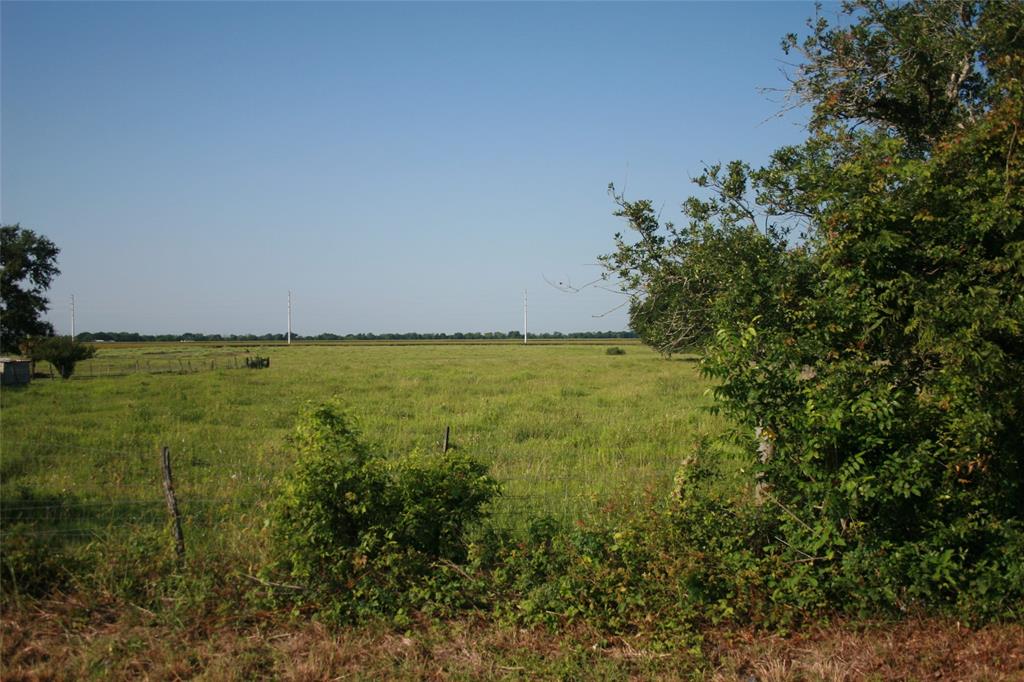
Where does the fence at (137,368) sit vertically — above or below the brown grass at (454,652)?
above

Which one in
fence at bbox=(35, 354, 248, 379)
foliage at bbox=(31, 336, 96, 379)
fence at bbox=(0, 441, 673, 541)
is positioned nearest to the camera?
fence at bbox=(0, 441, 673, 541)

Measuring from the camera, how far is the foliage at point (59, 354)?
104 ft

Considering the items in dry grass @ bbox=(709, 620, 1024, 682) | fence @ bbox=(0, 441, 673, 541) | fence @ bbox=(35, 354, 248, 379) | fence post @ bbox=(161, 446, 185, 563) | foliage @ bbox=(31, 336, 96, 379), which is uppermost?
foliage @ bbox=(31, 336, 96, 379)

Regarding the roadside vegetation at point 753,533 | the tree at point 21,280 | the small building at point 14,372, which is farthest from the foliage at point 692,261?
the tree at point 21,280

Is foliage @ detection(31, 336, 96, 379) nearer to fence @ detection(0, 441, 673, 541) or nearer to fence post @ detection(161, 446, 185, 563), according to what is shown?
fence @ detection(0, 441, 673, 541)

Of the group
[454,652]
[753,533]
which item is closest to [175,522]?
[454,652]

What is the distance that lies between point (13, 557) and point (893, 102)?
1218cm

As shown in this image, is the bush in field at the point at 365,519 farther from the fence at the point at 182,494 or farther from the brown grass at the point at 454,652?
the fence at the point at 182,494

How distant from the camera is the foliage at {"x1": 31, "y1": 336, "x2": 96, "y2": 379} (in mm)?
31781

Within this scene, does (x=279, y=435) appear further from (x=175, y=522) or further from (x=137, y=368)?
(x=137, y=368)

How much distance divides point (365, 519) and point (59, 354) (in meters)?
32.7

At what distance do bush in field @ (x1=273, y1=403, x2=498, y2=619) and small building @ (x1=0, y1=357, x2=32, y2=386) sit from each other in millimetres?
25791

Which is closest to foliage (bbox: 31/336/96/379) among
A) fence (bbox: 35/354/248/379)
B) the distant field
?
fence (bbox: 35/354/248/379)

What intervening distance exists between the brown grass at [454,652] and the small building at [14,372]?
83.2 ft
